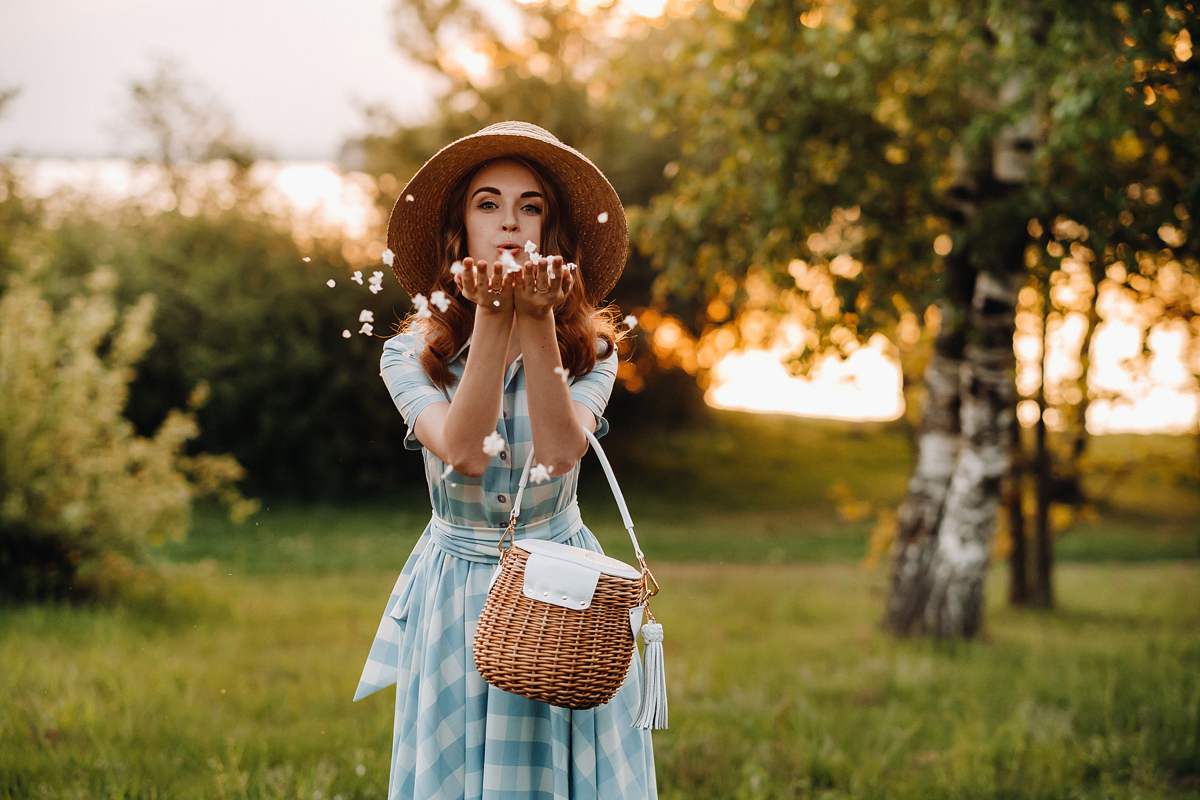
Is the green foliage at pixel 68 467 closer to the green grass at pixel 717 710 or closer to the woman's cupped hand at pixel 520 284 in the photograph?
the green grass at pixel 717 710

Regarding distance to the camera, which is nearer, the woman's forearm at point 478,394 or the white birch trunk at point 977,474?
the woman's forearm at point 478,394

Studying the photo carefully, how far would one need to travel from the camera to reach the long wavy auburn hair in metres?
2.11

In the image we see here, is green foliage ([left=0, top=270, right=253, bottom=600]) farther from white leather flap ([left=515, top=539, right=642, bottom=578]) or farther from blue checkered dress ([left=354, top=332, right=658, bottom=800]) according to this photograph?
white leather flap ([left=515, top=539, right=642, bottom=578])

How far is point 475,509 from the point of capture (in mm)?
2070

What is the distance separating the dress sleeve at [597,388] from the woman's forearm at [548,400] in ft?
0.48

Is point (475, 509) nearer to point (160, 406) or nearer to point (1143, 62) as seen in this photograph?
point (1143, 62)

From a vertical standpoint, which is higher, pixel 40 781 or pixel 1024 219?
pixel 1024 219

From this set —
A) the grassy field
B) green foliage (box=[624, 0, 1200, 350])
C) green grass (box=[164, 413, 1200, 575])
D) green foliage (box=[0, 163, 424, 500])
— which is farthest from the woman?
green foliage (box=[0, 163, 424, 500])

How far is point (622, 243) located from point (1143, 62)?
3.38 m

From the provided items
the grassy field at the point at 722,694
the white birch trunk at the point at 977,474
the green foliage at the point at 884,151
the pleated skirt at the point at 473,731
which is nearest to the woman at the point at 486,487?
the pleated skirt at the point at 473,731

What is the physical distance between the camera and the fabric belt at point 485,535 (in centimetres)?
207

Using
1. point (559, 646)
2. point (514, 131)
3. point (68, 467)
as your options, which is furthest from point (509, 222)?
point (68, 467)

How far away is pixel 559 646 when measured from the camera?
1.71 meters

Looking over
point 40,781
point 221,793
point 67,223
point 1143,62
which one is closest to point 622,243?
point 221,793
